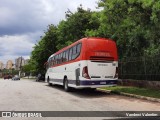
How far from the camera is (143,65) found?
65.3 ft

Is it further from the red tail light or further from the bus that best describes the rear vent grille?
the red tail light

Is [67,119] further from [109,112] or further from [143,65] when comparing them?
[143,65]

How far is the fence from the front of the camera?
1859 centimetres

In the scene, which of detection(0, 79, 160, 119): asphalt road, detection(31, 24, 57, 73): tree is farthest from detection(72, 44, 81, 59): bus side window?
detection(31, 24, 57, 73): tree

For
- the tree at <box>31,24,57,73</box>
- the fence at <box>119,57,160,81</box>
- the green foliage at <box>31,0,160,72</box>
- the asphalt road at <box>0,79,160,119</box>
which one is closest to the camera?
the asphalt road at <box>0,79,160,119</box>

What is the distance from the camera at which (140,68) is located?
20.4 metres

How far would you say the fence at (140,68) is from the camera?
732 inches

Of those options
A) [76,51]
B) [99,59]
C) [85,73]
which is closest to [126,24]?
[99,59]

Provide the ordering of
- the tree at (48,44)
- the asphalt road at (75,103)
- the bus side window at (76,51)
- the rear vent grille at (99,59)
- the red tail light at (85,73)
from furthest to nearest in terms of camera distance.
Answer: the tree at (48,44)
the bus side window at (76,51)
the rear vent grille at (99,59)
the red tail light at (85,73)
the asphalt road at (75,103)

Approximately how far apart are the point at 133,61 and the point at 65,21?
1760cm

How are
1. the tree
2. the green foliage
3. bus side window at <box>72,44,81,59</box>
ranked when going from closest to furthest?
the green foliage → bus side window at <box>72,44,81,59</box> → the tree

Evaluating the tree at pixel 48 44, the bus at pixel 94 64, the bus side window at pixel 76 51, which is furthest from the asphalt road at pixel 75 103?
the tree at pixel 48 44

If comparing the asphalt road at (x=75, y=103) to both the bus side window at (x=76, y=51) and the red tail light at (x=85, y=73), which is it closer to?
the red tail light at (x=85, y=73)

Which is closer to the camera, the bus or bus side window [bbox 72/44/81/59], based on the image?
the bus
